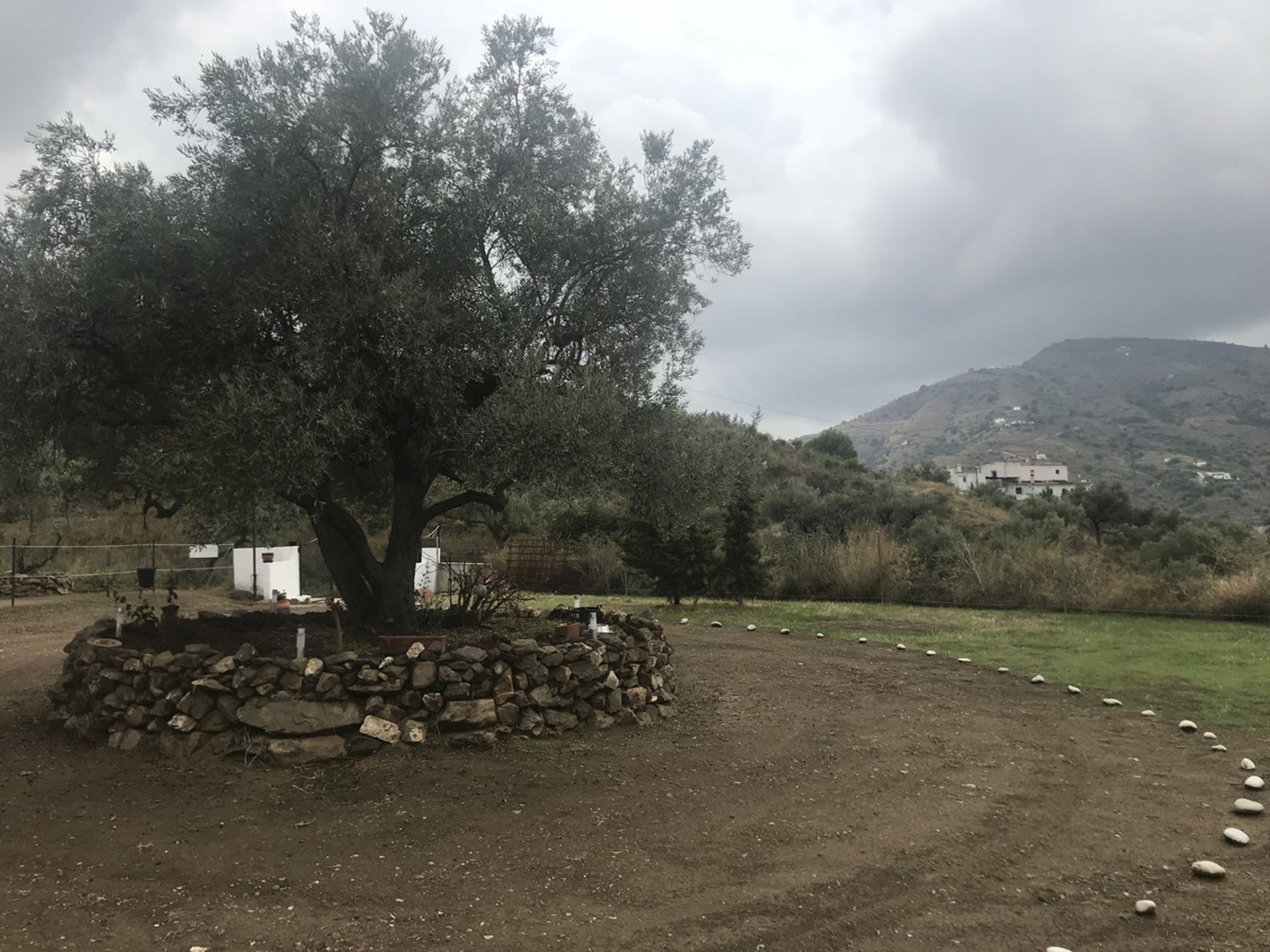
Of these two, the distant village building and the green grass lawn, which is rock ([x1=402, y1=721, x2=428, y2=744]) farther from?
the distant village building

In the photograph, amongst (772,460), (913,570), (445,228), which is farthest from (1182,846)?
(772,460)

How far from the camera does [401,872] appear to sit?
4609 millimetres

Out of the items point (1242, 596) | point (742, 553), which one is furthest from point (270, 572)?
point (1242, 596)

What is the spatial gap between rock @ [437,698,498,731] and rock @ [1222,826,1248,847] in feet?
17.6

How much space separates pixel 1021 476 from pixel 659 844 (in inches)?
2606

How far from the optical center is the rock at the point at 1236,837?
515 cm

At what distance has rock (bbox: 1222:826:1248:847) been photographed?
5.15m

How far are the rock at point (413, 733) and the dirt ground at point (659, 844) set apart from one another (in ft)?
0.55

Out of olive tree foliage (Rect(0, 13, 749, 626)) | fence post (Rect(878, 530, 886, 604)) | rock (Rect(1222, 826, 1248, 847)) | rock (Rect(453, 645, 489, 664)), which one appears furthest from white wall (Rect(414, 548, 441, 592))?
rock (Rect(1222, 826, 1248, 847))

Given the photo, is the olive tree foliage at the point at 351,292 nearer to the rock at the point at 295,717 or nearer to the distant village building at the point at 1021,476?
the rock at the point at 295,717

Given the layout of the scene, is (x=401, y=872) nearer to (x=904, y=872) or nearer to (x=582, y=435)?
(x=904, y=872)

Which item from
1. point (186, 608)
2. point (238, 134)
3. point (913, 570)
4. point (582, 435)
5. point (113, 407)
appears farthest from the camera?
point (913, 570)

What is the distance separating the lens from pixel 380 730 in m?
6.61

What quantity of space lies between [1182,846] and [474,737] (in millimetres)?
5129
